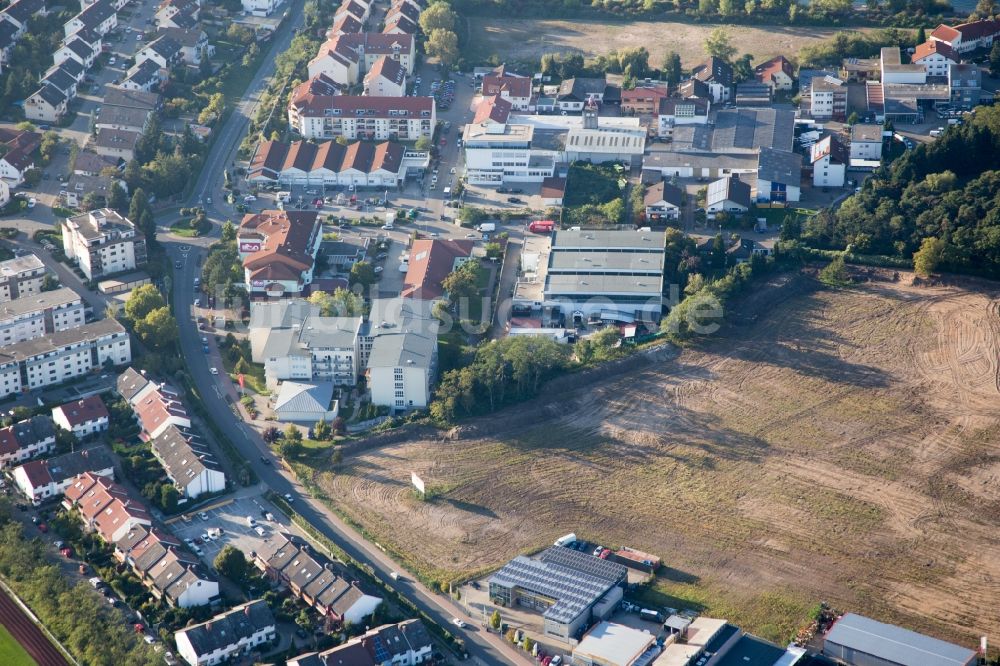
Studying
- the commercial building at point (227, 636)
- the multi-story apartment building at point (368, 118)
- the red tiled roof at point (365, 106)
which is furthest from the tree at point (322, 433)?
the red tiled roof at point (365, 106)

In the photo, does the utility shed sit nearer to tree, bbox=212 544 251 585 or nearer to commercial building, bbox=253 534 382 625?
commercial building, bbox=253 534 382 625

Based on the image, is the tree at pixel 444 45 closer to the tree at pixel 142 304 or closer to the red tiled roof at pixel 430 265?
the red tiled roof at pixel 430 265

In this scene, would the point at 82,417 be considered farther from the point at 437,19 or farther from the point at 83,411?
the point at 437,19

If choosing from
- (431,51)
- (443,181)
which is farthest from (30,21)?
(443,181)

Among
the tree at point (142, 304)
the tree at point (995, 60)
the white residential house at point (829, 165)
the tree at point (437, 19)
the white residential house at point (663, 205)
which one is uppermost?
the tree at point (437, 19)

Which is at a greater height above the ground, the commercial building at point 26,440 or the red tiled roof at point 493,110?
the red tiled roof at point 493,110

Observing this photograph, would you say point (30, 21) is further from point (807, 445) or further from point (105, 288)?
point (807, 445)
